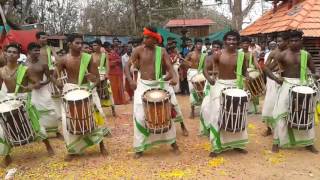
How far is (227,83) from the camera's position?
21.4 ft

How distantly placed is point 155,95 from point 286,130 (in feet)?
6.83

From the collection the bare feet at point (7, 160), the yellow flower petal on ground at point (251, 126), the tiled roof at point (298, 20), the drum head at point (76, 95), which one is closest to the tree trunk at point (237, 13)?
the tiled roof at point (298, 20)

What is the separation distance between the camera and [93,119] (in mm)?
6297

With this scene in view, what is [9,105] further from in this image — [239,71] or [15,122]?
[239,71]

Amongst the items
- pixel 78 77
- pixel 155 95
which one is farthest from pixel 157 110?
pixel 78 77

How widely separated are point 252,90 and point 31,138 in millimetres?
5003

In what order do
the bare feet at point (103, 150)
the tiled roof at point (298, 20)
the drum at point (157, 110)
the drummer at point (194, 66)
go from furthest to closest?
1. the tiled roof at point (298, 20)
2. the drummer at point (194, 66)
3. the bare feet at point (103, 150)
4. the drum at point (157, 110)

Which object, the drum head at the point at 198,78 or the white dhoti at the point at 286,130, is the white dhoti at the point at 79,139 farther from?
the drum head at the point at 198,78

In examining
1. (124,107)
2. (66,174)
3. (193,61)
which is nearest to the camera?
(66,174)

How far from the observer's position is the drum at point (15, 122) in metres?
6.01

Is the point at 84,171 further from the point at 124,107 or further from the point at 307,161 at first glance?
the point at 124,107

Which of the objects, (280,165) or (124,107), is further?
(124,107)

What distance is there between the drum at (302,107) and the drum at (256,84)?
287 cm

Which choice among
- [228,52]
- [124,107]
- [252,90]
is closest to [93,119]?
A: [228,52]
